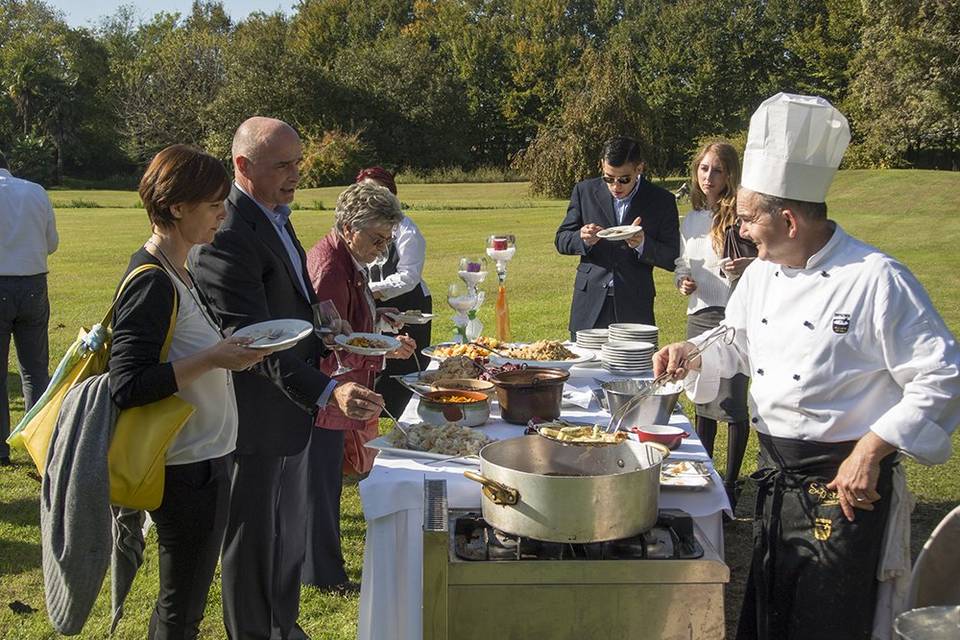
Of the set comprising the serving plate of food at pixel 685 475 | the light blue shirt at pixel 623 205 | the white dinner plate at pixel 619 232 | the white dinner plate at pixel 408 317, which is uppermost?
the light blue shirt at pixel 623 205

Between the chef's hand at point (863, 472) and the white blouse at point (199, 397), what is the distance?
70.6 inches

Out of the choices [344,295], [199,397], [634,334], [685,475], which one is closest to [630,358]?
[634,334]

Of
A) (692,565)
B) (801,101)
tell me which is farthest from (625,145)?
(692,565)

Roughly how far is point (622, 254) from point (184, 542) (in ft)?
11.3

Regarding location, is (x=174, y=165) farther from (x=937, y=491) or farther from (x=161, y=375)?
(x=937, y=491)

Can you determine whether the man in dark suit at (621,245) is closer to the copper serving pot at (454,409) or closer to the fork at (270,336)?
the copper serving pot at (454,409)

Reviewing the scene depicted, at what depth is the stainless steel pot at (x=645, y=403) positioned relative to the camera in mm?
3264

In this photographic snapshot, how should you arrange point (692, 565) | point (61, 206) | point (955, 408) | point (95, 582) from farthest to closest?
point (61, 206)
point (95, 582)
point (955, 408)
point (692, 565)

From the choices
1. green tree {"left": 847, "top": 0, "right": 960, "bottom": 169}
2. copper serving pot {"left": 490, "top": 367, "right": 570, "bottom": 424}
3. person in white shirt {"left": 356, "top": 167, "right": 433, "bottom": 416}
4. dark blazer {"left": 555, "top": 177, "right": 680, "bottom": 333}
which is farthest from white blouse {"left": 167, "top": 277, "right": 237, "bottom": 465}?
green tree {"left": 847, "top": 0, "right": 960, "bottom": 169}

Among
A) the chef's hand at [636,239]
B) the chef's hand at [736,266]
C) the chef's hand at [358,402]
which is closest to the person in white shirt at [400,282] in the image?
the chef's hand at [636,239]

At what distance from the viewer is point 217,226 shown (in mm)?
2729

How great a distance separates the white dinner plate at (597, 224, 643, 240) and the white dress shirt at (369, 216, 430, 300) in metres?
1.13

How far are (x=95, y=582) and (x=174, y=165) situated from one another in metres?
1.21

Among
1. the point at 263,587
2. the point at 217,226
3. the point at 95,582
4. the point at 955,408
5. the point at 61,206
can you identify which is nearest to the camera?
the point at 955,408
